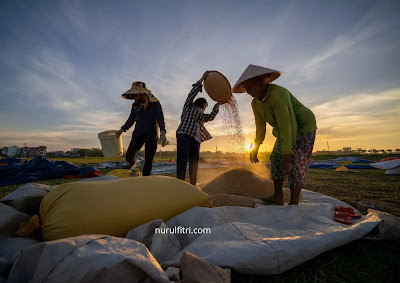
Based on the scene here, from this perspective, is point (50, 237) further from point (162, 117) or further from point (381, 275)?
point (162, 117)

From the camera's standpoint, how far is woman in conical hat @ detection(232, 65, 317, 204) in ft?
6.35

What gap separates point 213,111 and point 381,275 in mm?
2742

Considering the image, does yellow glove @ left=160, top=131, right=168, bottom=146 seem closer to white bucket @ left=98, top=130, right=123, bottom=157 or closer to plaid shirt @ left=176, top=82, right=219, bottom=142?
plaid shirt @ left=176, top=82, right=219, bottom=142

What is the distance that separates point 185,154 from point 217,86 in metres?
1.14

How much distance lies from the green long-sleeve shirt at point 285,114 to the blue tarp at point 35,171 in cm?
466

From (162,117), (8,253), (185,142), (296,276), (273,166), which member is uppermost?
(162,117)

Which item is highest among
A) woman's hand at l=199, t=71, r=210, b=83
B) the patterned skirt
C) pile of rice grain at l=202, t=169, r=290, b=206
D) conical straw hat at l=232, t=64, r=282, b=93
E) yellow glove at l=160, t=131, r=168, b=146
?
woman's hand at l=199, t=71, r=210, b=83

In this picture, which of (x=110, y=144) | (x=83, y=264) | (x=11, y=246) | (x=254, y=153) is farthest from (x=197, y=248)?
(x=110, y=144)

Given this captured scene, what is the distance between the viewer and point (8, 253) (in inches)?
36.4

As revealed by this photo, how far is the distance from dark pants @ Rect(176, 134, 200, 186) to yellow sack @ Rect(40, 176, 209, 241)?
1.54 m

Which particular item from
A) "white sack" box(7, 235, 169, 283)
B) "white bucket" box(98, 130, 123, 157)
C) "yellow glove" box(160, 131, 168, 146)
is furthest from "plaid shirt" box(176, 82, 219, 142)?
"white bucket" box(98, 130, 123, 157)

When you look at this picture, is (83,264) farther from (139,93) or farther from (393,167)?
(393,167)

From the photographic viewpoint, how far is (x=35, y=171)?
4672 mm

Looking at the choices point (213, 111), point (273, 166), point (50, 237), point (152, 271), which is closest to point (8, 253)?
point (50, 237)
